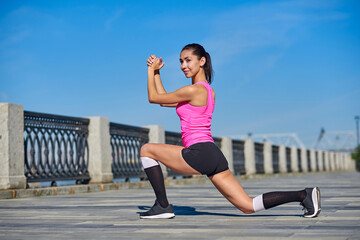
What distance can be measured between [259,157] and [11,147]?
1963cm

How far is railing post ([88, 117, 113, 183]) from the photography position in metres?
13.4

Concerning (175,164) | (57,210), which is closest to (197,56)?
(175,164)

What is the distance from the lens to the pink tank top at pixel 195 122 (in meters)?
4.94

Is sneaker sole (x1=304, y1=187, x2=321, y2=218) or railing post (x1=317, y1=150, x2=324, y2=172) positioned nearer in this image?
sneaker sole (x1=304, y1=187, x2=321, y2=218)

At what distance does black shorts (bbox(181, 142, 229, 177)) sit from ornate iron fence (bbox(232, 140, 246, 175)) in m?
19.3

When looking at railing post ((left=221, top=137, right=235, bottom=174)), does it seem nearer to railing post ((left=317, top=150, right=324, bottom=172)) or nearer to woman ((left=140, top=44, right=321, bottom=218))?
woman ((left=140, top=44, right=321, bottom=218))

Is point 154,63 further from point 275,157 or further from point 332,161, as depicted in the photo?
point 332,161

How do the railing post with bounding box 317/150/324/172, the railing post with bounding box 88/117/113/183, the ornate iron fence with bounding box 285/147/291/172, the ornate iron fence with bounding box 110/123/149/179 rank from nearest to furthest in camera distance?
the railing post with bounding box 88/117/113/183, the ornate iron fence with bounding box 110/123/149/179, the ornate iron fence with bounding box 285/147/291/172, the railing post with bounding box 317/150/324/172

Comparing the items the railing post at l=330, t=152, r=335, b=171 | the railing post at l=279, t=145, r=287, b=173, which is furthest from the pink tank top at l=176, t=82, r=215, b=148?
the railing post at l=330, t=152, r=335, b=171

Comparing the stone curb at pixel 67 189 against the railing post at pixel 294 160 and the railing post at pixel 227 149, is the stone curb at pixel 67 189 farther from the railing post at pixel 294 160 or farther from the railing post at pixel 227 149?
the railing post at pixel 294 160

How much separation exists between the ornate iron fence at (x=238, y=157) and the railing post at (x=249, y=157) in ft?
0.79

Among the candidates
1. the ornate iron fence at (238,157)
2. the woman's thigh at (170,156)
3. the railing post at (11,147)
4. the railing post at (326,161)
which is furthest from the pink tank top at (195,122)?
the railing post at (326,161)

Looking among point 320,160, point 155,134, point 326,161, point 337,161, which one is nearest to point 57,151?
point 155,134

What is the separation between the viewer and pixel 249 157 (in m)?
26.2
